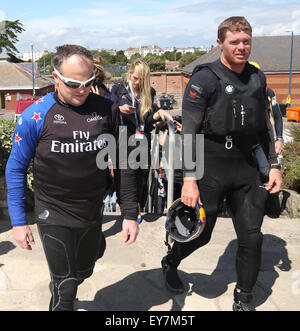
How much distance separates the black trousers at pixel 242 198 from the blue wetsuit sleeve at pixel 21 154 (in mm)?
1278

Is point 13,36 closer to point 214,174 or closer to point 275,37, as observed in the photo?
point 275,37

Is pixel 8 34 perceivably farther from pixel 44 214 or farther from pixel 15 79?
pixel 44 214

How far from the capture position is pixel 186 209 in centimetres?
331

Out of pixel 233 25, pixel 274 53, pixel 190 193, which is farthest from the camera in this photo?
pixel 274 53

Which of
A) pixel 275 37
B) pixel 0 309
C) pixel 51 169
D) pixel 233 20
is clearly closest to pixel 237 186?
pixel 233 20

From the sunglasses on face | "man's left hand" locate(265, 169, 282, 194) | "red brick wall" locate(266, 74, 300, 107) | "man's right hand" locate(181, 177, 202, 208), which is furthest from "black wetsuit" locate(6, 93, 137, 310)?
"red brick wall" locate(266, 74, 300, 107)

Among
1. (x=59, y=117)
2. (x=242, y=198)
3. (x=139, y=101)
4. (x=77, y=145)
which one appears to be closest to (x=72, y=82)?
(x=59, y=117)

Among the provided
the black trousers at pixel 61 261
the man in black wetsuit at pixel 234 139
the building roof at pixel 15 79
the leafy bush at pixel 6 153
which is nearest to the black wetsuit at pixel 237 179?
the man in black wetsuit at pixel 234 139

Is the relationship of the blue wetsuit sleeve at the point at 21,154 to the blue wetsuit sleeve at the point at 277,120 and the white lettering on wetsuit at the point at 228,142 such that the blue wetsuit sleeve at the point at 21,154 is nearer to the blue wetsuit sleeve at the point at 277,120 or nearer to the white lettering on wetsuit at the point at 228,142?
the white lettering on wetsuit at the point at 228,142

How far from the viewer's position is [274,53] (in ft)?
164

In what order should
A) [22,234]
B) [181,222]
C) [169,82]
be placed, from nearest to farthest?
[22,234] < [181,222] < [169,82]

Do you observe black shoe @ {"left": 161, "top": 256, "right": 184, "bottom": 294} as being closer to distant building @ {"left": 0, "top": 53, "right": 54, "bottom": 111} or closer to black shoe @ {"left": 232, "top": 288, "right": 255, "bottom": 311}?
black shoe @ {"left": 232, "top": 288, "right": 255, "bottom": 311}

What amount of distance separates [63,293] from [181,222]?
3.74 ft
